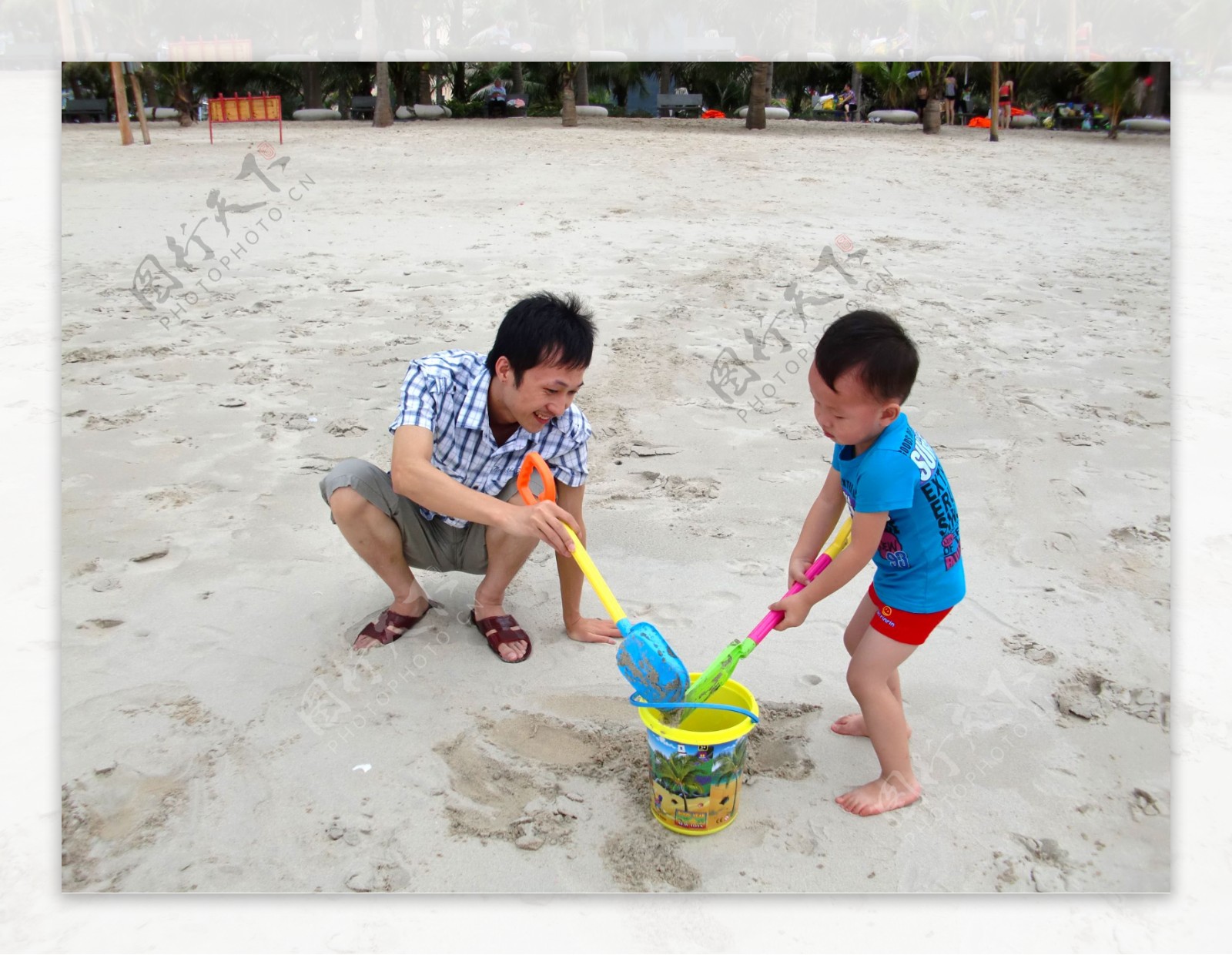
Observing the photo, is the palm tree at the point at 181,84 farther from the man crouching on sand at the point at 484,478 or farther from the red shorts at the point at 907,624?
the red shorts at the point at 907,624

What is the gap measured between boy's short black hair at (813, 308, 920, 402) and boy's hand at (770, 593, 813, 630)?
15.6 inches

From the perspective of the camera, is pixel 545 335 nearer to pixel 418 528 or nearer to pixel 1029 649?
pixel 418 528

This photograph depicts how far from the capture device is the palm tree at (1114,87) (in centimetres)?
889

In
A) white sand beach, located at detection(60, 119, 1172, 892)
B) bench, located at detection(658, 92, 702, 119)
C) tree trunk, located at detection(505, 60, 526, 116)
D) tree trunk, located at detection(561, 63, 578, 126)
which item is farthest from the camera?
bench, located at detection(658, 92, 702, 119)

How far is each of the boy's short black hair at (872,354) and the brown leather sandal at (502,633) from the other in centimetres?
105

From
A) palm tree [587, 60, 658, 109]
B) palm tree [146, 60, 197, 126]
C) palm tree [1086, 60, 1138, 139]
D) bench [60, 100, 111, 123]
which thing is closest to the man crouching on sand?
palm tree [1086, 60, 1138, 139]

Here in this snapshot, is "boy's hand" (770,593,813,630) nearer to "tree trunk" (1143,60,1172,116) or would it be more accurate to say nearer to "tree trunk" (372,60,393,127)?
"tree trunk" (1143,60,1172,116)

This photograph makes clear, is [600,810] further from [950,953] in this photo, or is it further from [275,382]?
[275,382]

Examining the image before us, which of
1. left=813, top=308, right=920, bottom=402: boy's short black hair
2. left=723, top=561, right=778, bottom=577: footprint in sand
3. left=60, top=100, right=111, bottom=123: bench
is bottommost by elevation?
left=723, top=561, right=778, bottom=577: footprint in sand

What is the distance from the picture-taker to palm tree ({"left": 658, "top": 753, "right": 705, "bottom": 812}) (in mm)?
1736

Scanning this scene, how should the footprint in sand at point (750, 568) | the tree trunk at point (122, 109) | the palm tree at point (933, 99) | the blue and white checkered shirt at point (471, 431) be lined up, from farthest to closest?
1. the palm tree at point (933, 99)
2. the tree trunk at point (122, 109)
3. the footprint in sand at point (750, 568)
4. the blue and white checkered shirt at point (471, 431)

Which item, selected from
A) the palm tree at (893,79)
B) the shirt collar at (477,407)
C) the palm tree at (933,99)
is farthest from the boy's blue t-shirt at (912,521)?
the palm tree at (893,79)

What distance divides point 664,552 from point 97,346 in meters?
3.07

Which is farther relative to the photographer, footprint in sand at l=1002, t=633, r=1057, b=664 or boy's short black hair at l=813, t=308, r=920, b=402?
footprint in sand at l=1002, t=633, r=1057, b=664
